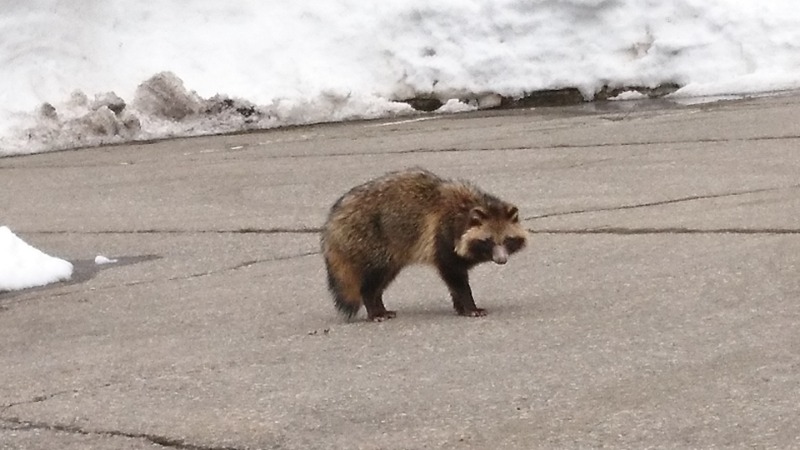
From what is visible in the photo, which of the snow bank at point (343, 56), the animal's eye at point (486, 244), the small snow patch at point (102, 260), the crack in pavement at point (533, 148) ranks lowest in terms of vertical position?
the small snow patch at point (102, 260)

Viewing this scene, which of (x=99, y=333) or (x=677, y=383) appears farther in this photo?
(x=99, y=333)

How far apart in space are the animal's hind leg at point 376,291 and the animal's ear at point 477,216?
474 mm

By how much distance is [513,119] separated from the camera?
47.9 ft

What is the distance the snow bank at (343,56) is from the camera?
1566cm

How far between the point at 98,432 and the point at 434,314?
85.8 inches

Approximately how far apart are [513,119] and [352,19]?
3718mm

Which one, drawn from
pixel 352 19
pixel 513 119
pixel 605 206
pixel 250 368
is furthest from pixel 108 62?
pixel 250 368

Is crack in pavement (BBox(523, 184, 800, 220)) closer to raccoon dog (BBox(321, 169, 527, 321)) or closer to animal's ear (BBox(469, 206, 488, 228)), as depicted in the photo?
raccoon dog (BBox(321, 169, 527, 321))

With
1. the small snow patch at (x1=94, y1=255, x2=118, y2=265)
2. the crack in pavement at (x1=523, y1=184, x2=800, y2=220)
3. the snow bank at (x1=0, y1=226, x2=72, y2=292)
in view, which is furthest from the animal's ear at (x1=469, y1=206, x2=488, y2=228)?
the small snow patch at (x1=94, y1=255, x2=118, y2=265)

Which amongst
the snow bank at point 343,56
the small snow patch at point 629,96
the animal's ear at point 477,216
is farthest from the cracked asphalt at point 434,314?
the small snow patch at point 629,96

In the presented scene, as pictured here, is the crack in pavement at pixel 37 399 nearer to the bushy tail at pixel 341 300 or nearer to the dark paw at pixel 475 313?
the bushy tail at pixel 341 300

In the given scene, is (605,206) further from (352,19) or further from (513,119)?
(352,19)

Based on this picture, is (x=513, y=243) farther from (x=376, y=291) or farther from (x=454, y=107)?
(x=454, y=107)

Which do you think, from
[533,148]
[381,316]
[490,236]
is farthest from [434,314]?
[533,148]
